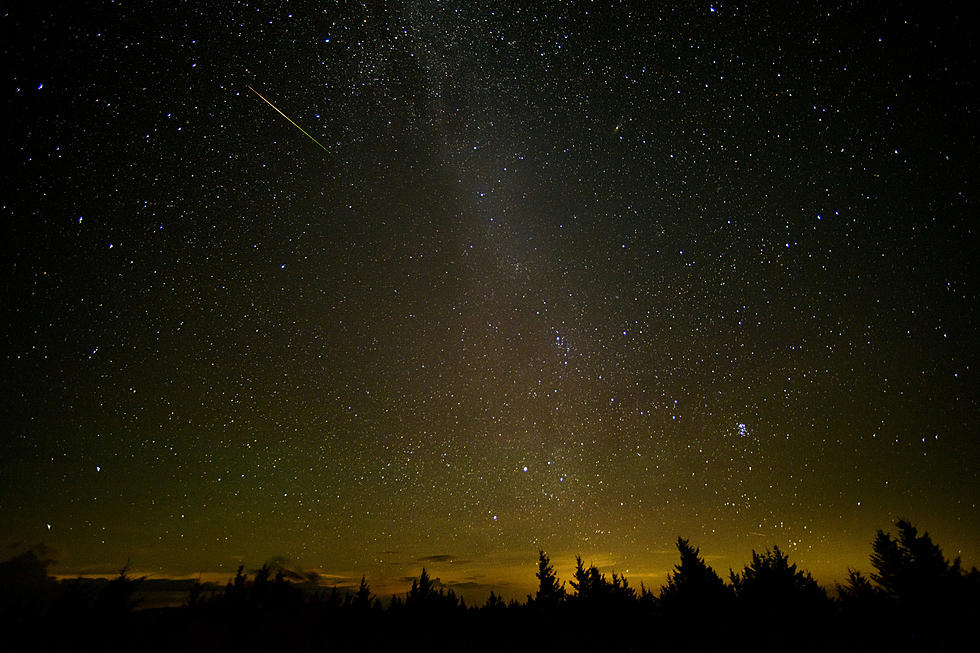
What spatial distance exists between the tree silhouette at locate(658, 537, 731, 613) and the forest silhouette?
6 centimetres

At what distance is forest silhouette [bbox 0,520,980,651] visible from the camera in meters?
17.0

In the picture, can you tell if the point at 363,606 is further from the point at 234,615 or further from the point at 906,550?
the point at 906,550

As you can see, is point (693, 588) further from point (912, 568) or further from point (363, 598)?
point (363, 598)

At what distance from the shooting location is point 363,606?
3459cm

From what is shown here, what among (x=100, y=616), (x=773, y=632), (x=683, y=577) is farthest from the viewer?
(x=100, y=616)

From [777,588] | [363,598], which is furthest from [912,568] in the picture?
[363,598]

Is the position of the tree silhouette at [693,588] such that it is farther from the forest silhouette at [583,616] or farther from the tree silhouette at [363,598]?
the tree silhouette at [363,598]

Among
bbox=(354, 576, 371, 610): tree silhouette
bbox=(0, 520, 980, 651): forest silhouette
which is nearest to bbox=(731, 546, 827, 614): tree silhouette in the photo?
bbox=(0, 520, 980, 651): forest silhouette

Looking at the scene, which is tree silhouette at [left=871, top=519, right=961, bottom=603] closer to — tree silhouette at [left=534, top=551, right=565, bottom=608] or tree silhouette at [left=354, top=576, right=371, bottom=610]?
tree silhouette at [left=534, top=551, right=565, bottom=608]

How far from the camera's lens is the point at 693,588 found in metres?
21.8

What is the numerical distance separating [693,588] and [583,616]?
23.7ft

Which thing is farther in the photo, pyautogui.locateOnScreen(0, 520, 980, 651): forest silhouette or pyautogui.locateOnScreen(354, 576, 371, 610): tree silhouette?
pyautogui.locateOnScreen(354, 576, 371, 610): tree silhouette

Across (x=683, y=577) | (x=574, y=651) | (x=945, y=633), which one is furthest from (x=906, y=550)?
(x=574, y=651)

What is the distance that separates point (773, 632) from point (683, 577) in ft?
15.4
